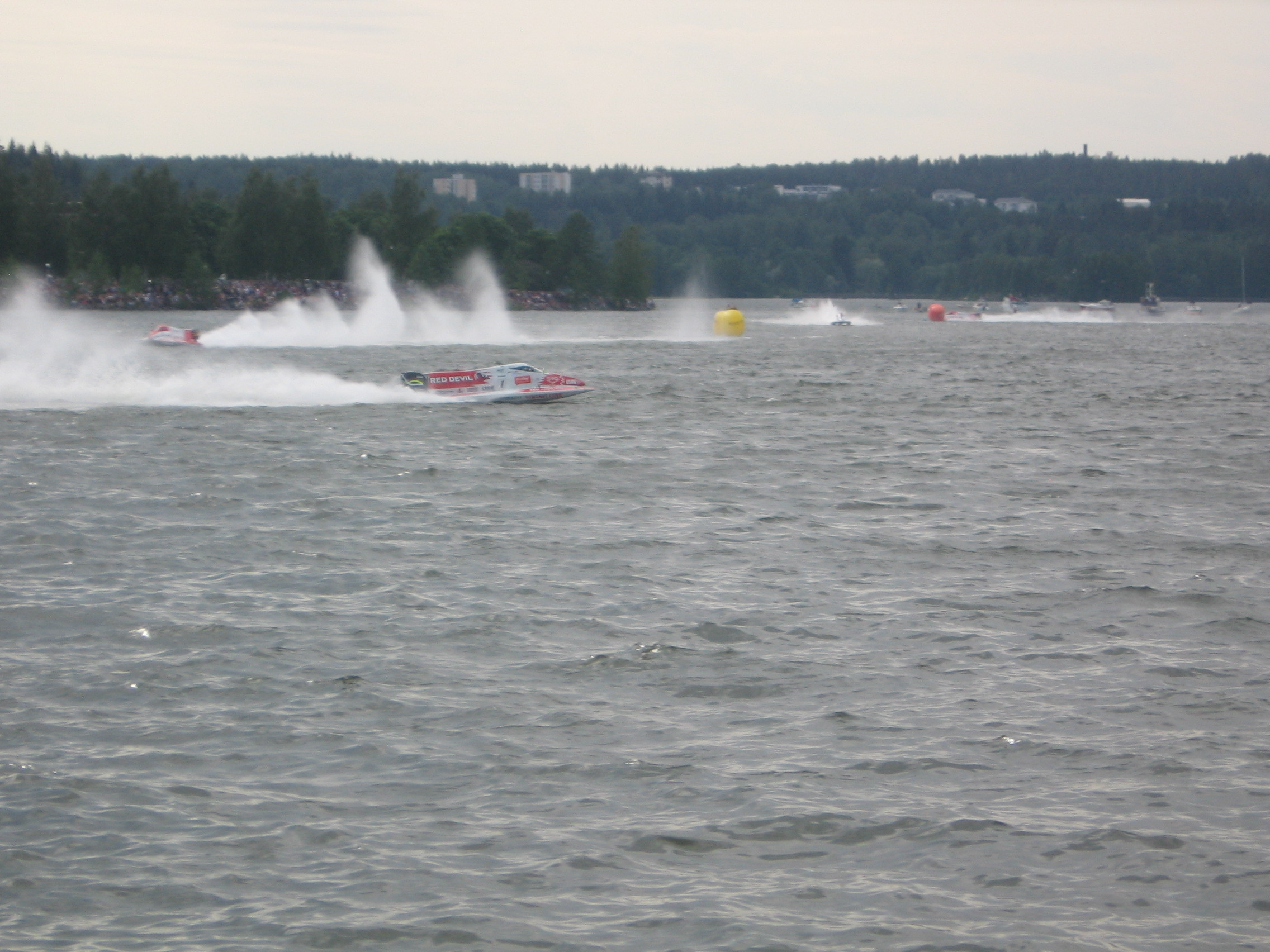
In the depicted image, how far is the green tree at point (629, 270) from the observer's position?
439 feet

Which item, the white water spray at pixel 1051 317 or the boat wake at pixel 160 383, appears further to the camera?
the white water spray at pixel 1051 317

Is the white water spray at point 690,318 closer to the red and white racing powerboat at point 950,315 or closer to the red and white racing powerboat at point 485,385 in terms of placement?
the red and white racing powerboat at point 950,315

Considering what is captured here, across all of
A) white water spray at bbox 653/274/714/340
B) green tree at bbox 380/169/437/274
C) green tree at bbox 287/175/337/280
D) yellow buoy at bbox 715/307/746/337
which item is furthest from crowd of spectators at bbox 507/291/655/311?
yellow buoy at bbox 715/307/746/337

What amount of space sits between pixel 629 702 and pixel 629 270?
12556 cm

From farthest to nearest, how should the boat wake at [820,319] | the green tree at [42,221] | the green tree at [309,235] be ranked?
the boat wake at [820,319] < the green tree at [309,235] < the green tree at [42,221]

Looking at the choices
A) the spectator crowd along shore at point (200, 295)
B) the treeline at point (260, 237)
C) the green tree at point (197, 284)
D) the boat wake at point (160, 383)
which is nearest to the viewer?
the boat wake at point (160, 383)

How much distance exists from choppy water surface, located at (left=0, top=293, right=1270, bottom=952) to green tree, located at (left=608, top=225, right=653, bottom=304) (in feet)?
364

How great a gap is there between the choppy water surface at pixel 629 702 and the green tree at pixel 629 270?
111m

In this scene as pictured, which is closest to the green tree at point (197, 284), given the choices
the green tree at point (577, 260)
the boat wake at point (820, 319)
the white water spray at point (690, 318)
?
the white water spray at point (690, 318)

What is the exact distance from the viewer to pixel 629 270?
134 m

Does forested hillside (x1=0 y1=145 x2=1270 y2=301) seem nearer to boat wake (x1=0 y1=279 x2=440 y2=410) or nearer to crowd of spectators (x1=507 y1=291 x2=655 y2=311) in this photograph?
crowd of spectators (x1=507 y1=291 x2=655 y2=311)

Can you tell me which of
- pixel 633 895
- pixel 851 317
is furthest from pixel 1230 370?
pixel 851 317

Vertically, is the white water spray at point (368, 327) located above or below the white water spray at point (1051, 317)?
below

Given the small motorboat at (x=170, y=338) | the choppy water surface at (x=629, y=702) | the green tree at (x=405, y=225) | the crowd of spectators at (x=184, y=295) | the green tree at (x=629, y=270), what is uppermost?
the green tree at (x=405, y=225)
